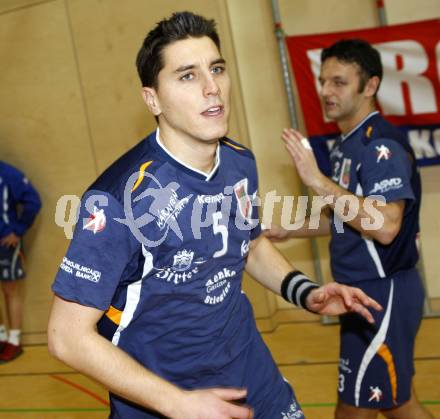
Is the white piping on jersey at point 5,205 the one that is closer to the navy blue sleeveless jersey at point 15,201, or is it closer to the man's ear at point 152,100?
the navy blue sleeveless jersey at point 15,201

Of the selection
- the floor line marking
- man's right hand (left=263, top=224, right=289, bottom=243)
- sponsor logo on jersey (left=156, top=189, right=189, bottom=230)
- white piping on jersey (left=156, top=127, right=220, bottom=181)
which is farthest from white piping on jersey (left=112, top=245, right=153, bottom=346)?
the floor line marking

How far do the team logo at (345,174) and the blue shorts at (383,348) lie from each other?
53cm

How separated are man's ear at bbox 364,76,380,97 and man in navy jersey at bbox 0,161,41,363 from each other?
13.0ft

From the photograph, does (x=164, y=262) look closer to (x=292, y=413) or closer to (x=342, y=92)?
(x=292, y=413)

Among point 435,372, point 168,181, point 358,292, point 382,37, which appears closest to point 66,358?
point 168,181

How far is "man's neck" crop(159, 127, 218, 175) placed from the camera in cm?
240

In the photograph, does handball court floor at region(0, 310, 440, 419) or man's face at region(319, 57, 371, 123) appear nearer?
man's face at region(319, 57, 371, 123)

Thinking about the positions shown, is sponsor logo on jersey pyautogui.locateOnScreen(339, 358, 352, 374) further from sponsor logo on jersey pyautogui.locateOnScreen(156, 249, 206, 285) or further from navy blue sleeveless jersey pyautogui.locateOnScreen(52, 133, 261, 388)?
sponsor logo on jersey pyautogui.locateOnScreen(156, 249, 206, 285)

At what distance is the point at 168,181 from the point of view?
90.7 inches

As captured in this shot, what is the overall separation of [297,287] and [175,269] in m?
0.64

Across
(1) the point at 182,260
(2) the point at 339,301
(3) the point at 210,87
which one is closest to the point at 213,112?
(3) the point at 210,87

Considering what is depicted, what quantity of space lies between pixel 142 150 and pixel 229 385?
0.96m

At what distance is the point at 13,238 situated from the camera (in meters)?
6.32

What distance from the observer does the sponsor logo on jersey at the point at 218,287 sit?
2.38 m
